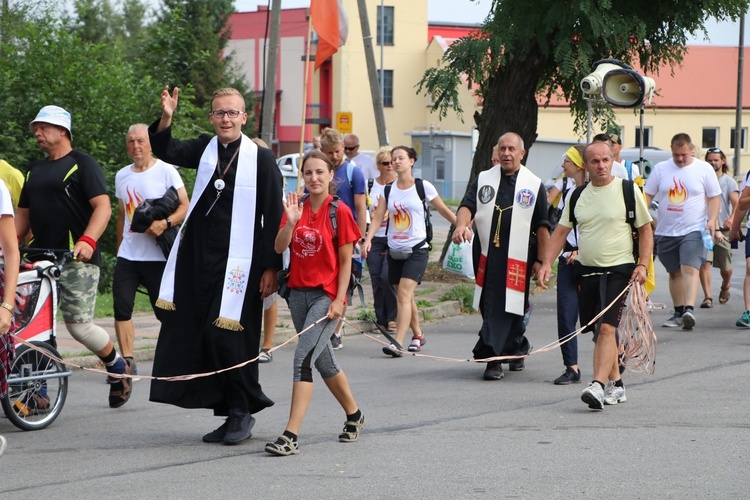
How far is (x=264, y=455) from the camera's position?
654cm

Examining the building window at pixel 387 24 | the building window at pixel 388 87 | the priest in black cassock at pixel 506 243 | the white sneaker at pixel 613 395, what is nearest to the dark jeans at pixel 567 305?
the priest in black cassock at pixel 506 243

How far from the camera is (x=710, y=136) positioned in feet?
195

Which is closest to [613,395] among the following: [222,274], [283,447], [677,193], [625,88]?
[283,447]

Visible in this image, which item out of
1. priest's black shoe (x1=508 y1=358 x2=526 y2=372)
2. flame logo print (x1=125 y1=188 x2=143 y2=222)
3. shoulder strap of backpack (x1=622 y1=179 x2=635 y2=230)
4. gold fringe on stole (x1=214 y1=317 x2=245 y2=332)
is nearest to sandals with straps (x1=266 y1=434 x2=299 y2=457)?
gold fringe on stole (x1=214 y1=317 x2=245 y2=332)

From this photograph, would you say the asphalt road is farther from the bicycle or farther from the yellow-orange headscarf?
the yellow-orange headscarf

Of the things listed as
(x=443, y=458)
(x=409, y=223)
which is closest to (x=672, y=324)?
(x=409, y=223)

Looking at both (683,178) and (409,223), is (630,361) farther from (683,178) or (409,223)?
(683,178)

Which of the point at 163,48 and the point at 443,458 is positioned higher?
the point at 163,48

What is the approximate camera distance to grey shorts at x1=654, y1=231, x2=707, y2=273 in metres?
12.8

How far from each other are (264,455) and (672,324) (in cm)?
→ 735

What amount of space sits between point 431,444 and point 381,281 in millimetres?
5151

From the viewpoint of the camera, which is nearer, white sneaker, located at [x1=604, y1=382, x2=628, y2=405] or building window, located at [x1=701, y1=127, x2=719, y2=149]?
white sneaker, located at [x1=604, y1=382, x2=628, y2=405]

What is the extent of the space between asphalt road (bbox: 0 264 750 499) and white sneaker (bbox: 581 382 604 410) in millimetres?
64

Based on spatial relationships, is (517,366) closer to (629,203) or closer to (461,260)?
(629,203)
